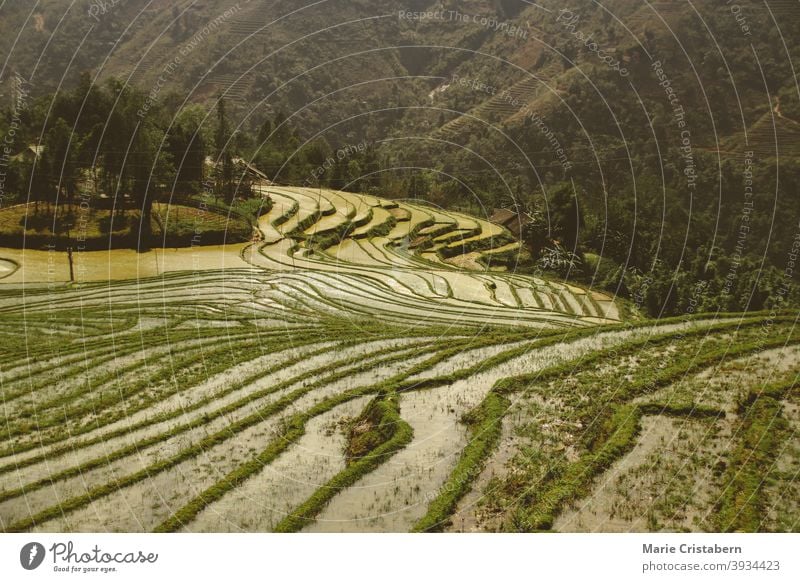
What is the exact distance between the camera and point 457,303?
30.4m

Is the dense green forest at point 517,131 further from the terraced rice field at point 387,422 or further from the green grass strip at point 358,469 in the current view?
the green grass strip at point 358,469

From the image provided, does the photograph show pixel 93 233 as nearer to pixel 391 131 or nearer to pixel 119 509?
pixel 119 509

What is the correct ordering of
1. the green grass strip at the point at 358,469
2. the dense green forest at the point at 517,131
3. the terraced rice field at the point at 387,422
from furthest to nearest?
the dense green forest at the point at 517,131, the terraced rice field at the point at 387,422, the green grass strip at the point at 358,469

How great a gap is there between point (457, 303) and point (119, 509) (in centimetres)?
2019

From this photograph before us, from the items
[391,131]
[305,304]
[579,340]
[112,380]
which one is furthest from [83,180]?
[391,131]

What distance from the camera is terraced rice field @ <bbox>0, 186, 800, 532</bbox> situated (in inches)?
454

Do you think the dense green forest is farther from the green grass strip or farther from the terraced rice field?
the green grass strip

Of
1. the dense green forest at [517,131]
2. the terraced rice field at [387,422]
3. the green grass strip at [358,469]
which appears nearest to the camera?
the green grass strip at [358,469]

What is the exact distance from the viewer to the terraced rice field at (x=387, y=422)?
11.5 metres

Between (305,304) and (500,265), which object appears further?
(500,265)

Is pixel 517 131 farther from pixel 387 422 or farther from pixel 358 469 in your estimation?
pixel 358 469

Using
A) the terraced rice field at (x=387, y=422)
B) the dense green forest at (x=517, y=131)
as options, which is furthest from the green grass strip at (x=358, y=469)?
the dense green forest at (x=517, y=131)

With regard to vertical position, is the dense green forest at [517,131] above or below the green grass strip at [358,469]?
above

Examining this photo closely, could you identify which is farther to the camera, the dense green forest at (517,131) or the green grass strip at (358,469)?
the dense green forest at (517,131)
